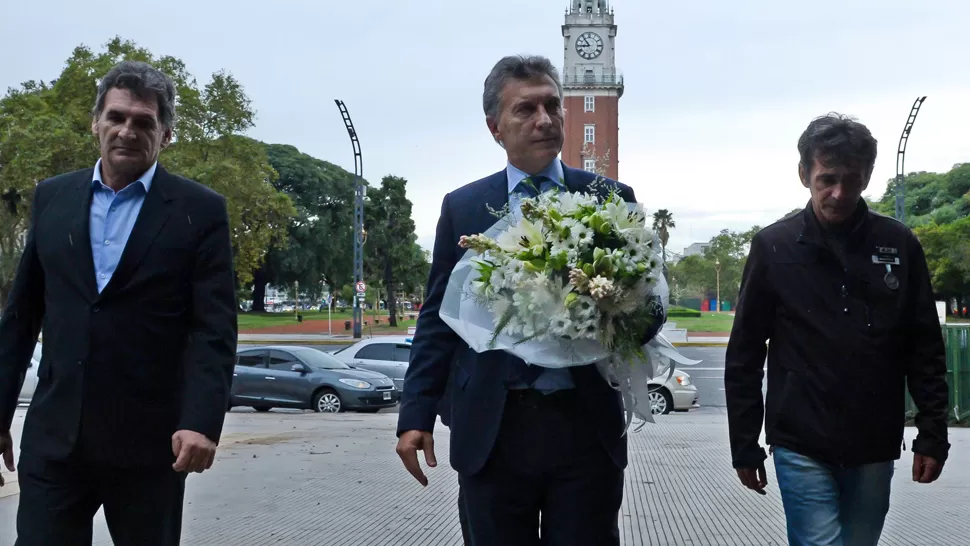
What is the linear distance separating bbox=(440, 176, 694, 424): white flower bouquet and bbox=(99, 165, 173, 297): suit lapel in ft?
3.64

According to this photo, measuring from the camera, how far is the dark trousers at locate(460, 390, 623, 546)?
3.13 meters

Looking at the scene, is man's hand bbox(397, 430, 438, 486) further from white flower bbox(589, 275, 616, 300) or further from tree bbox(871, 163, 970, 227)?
tree bbox(871, 163, 970, 227)

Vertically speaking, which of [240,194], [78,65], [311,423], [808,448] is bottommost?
[311,423]

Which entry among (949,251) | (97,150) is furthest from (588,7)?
(97,150)

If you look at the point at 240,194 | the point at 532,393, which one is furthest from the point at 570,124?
the point at 532,393

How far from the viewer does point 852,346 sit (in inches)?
153

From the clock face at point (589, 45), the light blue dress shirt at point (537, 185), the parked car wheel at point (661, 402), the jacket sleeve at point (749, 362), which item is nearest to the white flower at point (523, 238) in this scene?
the light blue dress shirt at point (537, 185)

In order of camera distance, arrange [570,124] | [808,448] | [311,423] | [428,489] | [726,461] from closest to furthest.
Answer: [808,448], [428,489], [726,461], [311,423], [570,124]

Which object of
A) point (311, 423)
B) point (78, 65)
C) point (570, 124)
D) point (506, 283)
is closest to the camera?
point (506, 283)

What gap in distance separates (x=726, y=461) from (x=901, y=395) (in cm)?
818

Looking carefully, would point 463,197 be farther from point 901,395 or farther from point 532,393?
point 901,395

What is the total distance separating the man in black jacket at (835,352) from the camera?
3.85m

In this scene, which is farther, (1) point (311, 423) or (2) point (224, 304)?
(1) point (311, 423)

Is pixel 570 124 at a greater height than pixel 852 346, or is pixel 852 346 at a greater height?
pixel 570 124
